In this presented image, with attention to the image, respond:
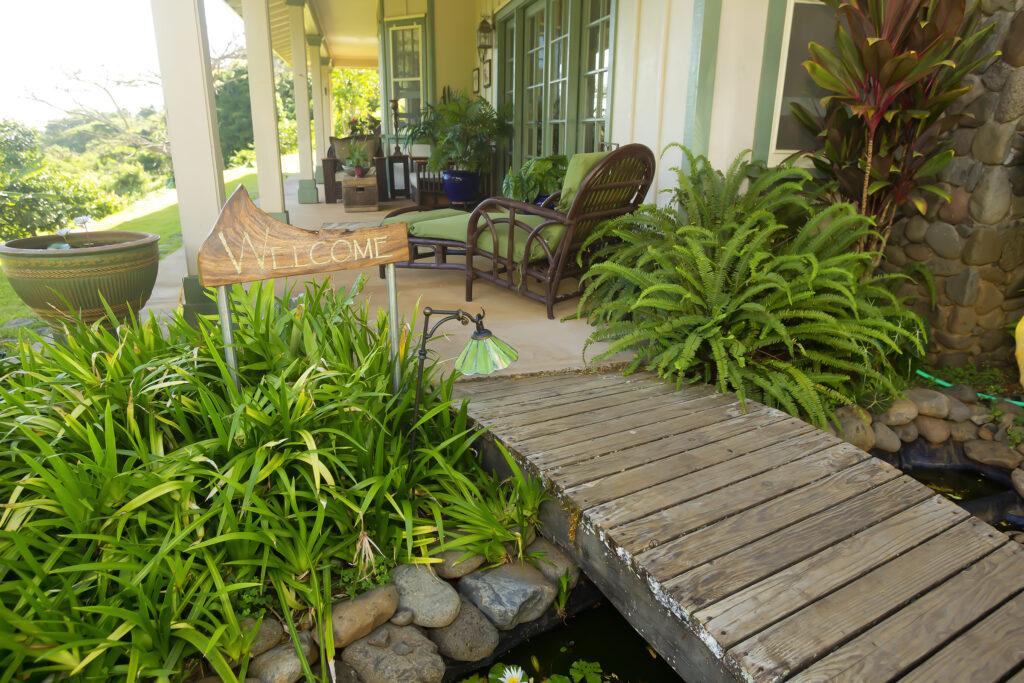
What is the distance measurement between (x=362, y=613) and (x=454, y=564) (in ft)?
0.96

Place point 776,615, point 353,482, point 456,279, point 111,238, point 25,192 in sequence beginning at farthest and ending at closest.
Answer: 1. point 25,192
2. point 456,279
3. point 111,238
4. point 353,482
5. point 776,615

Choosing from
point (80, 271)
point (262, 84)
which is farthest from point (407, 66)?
point (80, 271)

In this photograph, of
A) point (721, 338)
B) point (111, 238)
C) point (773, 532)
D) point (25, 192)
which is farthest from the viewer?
point (25, 192)

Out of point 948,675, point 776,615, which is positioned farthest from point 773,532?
point 948,675


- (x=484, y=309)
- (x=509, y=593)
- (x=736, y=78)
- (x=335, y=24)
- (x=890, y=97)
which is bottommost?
(x=509, y=593)

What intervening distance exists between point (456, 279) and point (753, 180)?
191 cm

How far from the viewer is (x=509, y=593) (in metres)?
1.86

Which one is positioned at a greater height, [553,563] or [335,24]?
[335,24]

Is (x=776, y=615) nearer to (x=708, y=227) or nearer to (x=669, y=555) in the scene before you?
(x=669, y=555)

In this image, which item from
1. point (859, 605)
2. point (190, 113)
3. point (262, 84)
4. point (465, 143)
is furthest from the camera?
point (465, 143)

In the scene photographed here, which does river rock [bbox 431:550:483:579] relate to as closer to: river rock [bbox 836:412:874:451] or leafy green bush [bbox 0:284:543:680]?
leafy green bush [bbox 0:284:543:680]

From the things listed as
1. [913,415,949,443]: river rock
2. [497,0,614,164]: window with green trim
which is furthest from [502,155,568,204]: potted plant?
[913,415,949,443]: river rock

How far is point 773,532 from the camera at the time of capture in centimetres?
171

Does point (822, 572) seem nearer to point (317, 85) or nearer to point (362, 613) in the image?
point (362, 613)
